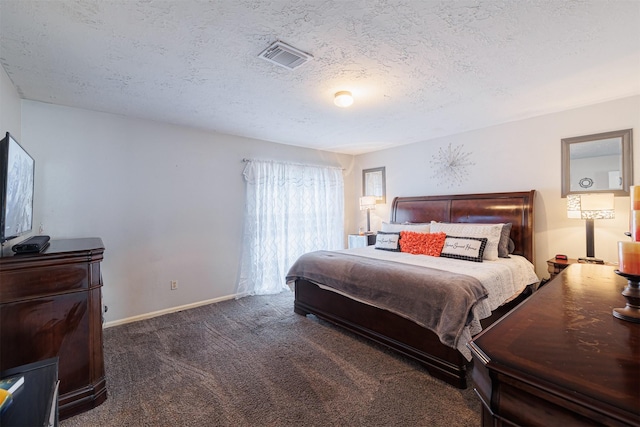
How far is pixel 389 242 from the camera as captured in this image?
3.86 meters

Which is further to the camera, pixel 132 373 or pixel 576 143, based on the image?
pixel 576 143

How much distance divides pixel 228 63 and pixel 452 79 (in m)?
1.92

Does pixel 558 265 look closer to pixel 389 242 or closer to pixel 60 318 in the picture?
pixel 389 242

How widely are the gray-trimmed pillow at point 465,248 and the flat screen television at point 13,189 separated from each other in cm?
378

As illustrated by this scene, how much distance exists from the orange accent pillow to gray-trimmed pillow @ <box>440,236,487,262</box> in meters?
0.09

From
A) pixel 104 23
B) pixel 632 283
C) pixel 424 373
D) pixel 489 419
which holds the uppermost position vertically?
pixel 104 23

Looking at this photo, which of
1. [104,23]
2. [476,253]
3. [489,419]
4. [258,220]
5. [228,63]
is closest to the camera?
[489,419]

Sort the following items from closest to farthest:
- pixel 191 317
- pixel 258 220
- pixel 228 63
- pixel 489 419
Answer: pixel 489 419 → pixel 228 63 → pixel 191 317 → pixel 258 220

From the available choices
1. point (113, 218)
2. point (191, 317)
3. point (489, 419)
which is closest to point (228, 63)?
point (113, 218)

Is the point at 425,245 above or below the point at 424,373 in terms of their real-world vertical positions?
above

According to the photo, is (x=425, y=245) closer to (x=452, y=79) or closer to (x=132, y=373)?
(x=452, y=79)

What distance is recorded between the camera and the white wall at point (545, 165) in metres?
2.96

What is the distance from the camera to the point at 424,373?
2.24 m

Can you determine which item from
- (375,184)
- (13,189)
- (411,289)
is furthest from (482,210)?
(13,189)
